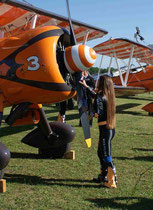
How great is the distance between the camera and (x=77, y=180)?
3.73m

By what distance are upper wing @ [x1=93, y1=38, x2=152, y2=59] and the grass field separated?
7.57m

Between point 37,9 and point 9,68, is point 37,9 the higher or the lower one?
the higher one

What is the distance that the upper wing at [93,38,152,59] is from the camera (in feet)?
40.3

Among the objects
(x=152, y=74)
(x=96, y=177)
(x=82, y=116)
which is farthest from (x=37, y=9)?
(x=152, y=74)

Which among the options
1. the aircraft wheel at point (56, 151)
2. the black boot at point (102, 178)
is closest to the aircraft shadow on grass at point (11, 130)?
the aircraft wheel at point (56, 151)

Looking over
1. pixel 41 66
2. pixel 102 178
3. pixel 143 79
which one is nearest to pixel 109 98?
pixel 41 66

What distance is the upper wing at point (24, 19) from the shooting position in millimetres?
4551

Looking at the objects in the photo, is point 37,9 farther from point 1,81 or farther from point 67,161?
point 67,161

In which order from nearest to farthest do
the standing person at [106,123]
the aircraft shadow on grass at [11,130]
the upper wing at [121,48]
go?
the standing person at [106,123]
the aircraft shadow on grass at [11,130]
the upper wing at [121,48]

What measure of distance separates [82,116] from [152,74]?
11880 mm

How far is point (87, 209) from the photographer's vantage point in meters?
2.85

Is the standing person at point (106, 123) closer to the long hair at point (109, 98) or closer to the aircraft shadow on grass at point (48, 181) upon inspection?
the long hair at point (109, 98)

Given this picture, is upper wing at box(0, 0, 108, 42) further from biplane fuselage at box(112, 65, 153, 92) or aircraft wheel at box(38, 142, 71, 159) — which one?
biplane fuselage at box(112, 65, 153, 92)

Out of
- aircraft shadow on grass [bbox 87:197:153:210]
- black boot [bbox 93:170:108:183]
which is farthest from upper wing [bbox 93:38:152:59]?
aircraft shadow on grass [bbox 87:197:153:210]
